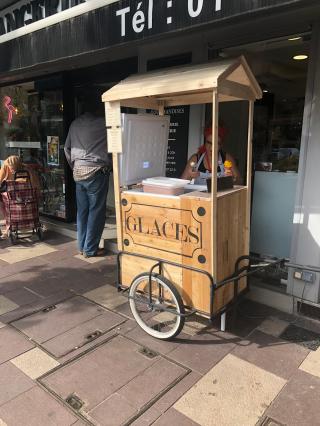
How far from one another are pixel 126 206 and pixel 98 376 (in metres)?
1.33

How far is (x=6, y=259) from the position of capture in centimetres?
496

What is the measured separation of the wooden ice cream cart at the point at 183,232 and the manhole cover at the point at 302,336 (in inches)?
21.1

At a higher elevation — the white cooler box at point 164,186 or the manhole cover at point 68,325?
the white cooler box at point 164,186

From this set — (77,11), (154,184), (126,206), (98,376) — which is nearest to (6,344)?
(98,376)

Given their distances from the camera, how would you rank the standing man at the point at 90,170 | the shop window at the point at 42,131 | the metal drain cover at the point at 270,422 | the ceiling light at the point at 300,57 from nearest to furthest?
the metal drain cover at the point at 270,422 → the ceiling light at the point at 300,57 → the standing man at the point at 90,170 → the shop window at the point at 42,131

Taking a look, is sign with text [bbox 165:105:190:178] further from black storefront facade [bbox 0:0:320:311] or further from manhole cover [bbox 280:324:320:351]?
manhole cover [bbox 280:324:320:351]

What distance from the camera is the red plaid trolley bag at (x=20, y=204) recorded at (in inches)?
215

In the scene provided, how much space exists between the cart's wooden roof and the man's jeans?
69.1 inches

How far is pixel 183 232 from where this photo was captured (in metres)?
2.84

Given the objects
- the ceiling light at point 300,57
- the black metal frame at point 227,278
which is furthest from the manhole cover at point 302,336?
the ceiling light at point 300,57

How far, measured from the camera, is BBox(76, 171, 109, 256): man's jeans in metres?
4.79

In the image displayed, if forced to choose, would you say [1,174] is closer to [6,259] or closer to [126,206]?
[6,259]

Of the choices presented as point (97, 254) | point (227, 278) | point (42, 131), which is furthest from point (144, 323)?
point (42, 131)

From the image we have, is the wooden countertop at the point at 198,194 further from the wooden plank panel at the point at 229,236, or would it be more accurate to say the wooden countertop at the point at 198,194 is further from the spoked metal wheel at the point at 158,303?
the spoked metal wheel at the point at 158,303
